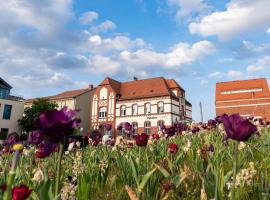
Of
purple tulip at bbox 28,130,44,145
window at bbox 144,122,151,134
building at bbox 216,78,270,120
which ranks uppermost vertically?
building at bbox 216,78,270,120

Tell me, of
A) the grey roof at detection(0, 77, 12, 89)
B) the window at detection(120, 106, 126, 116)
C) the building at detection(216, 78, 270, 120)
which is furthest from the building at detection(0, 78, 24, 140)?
the building at detection(216, 78, 270, 120)

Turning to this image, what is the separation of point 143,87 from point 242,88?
831 inches

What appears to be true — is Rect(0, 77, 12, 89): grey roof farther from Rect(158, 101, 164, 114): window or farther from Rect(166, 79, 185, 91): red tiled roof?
Rect(166, 79, 185, 91): red tiled roof

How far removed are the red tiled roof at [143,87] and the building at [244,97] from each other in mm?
14418

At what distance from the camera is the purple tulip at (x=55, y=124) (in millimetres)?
1558

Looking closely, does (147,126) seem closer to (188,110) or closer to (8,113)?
(188,110)

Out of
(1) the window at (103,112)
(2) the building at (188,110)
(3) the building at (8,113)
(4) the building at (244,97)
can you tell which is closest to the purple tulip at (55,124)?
(3) the building at (8,113)

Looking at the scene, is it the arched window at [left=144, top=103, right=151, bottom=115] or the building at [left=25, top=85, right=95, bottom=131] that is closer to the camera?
the arched window at [left=144, top=103, right=151, bottom=115]

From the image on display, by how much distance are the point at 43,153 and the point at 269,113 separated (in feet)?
167

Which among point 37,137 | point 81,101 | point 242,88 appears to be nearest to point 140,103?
point 81,101

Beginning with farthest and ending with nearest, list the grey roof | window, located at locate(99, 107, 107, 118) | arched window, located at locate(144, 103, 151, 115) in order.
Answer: the grey roof
window, located at locate(99, 107, 107, 118)
arched window, located at locate(144, 103, 151, 115)

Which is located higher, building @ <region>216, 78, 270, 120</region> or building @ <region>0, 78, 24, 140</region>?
building @ <region>216, 78, 270, 120</region>

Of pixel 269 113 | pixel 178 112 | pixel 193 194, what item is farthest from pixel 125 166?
pixel 269 113

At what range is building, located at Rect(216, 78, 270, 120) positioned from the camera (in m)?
49.8
